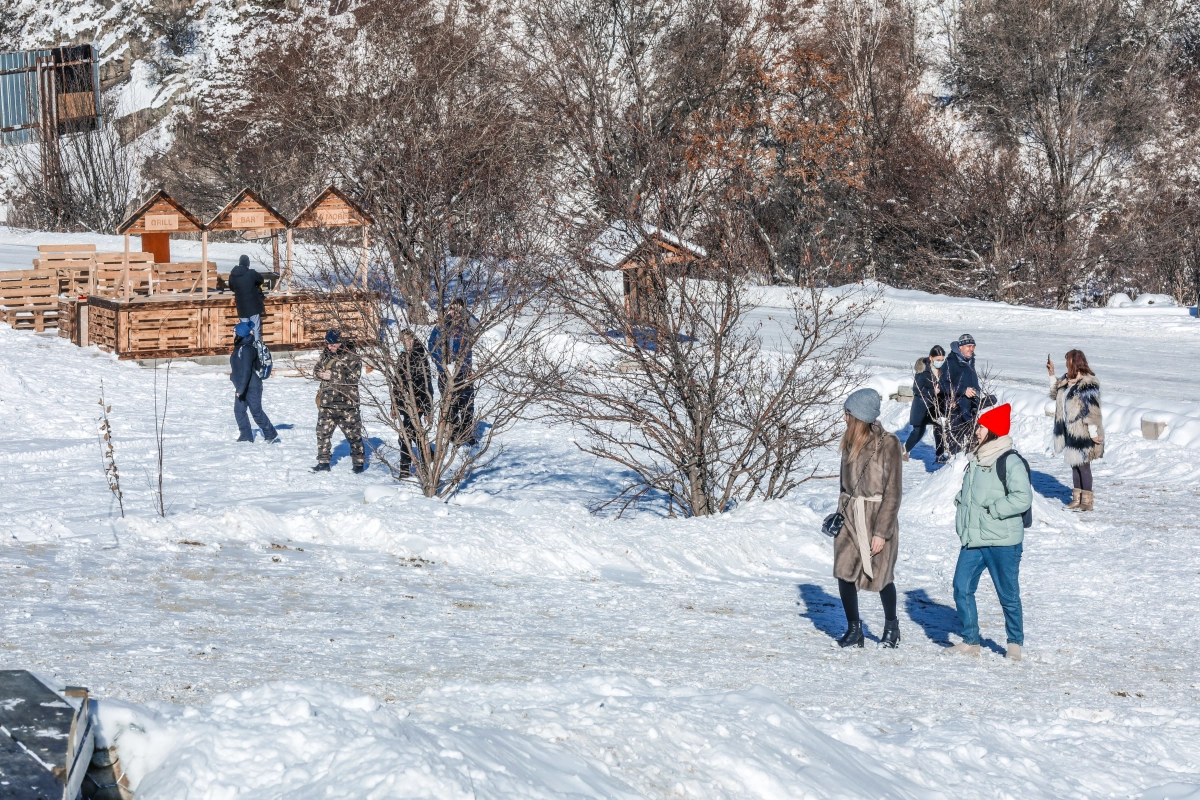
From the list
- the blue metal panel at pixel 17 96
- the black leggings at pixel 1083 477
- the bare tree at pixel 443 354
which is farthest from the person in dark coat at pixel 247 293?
the blue metal panel at pixel 17 96

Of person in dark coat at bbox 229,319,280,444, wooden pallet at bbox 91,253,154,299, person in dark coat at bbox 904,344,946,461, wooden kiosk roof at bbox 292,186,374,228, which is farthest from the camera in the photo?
wooden pallet at bbox 91,253,154,299

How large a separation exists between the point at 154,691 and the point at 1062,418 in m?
8.69

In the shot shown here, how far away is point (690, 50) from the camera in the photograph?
4203 centimetres

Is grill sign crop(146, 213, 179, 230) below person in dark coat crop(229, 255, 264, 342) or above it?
above

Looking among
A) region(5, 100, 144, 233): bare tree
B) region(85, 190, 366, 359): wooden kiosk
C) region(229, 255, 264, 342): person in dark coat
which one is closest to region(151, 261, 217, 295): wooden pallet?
region(85, 190, 366, 359): wooden kiosk

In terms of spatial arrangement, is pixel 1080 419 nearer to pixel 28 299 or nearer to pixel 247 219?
pixel 247 219

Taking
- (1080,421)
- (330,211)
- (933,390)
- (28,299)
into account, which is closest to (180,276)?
(28,299)

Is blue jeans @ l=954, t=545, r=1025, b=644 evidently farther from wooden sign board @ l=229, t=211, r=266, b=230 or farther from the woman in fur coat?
wooden sign board @ l=229, t=211, r=266, b=230

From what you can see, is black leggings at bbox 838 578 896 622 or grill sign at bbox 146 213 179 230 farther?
grill sign at bbox 146 213 179 230

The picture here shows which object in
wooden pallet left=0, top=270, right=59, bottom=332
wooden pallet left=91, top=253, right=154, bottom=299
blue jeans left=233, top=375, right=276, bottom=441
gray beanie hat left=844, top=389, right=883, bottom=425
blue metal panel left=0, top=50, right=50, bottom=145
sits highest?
blue metal panel left=0, top=50, right=50, bottom=145

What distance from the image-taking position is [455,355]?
11570 millimetres

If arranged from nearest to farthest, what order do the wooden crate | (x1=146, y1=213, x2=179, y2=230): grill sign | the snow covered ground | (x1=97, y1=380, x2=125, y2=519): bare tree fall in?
1. the snow covered ground
2. (x1=97, y1=380, x2=125, y2=519): bare tree
3. the wooden crate
4. (x1=146, y1=213, x2=179, y2=230): grill sign

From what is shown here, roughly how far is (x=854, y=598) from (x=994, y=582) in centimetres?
83

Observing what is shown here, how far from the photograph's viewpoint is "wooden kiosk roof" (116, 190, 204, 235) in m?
20.6
